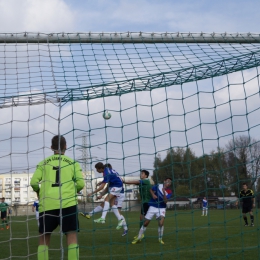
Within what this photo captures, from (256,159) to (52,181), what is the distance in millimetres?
2403

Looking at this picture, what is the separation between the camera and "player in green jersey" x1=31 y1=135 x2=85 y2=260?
17.1 ft

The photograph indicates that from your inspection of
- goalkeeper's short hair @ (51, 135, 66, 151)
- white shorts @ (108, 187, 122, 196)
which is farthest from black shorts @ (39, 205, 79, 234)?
white shorts @ (108, 187, 122, 196)

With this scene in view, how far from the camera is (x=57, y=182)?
17.4 ft

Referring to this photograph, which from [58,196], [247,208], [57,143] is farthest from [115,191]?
[247,208]

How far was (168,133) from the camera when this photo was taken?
5.77 metres

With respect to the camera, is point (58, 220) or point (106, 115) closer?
point (58, 220)

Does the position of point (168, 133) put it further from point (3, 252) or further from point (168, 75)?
point (3, 252)

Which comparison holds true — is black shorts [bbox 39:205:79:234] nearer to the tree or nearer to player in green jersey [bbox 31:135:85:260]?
player in green jersey [bbox 31:135:85:260]

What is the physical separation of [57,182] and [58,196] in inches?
6.0

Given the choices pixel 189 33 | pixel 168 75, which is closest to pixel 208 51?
pixel 189 33

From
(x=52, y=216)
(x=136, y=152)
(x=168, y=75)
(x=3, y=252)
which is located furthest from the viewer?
(x=3, y=252)

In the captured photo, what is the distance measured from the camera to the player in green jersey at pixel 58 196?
5223 millimetres

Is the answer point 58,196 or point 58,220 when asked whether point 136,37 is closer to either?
point 58,196

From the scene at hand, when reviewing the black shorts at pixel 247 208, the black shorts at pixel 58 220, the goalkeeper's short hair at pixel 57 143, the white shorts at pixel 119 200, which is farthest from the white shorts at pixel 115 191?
the black shorts at pixel 247 208
